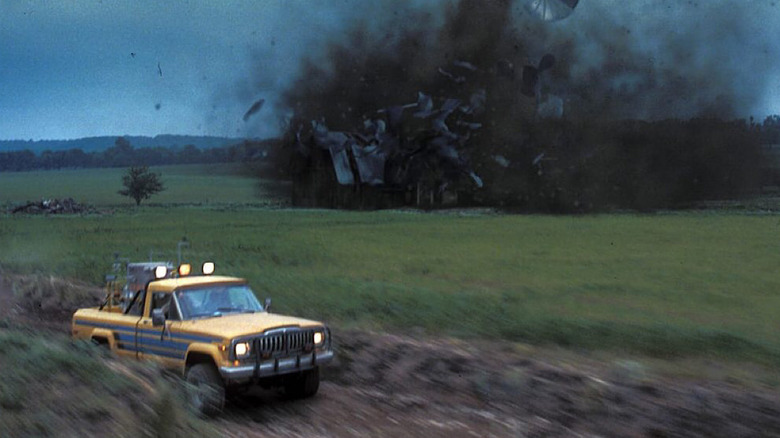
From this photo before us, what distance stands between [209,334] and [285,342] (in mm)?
1004

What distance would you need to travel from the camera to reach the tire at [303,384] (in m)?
12.8

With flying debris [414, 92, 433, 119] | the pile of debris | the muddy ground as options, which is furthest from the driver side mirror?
flying debris [414, 92, 433, 119]

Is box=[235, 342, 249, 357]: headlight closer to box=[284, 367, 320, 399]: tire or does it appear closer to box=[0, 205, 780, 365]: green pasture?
box=[284, 367, 320, 399]: tire

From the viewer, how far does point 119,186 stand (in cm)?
10444

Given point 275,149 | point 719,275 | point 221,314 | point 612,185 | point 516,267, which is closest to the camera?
point 221,314

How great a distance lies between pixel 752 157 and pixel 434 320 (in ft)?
180

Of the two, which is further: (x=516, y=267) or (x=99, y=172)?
(x=99, y=172)

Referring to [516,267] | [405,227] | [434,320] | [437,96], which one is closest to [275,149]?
[437,96]

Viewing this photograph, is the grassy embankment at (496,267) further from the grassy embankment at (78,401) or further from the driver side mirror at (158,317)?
the grassy embankment at (78,401)

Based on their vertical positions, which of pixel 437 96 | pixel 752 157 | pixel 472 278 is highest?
pixel 437 96

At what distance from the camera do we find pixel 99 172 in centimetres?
12175

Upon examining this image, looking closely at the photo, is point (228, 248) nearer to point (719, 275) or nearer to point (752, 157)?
point (719, 275)

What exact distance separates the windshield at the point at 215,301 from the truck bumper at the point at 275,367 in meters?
1.48

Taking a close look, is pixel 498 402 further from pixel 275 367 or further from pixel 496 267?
pixel 496 267
